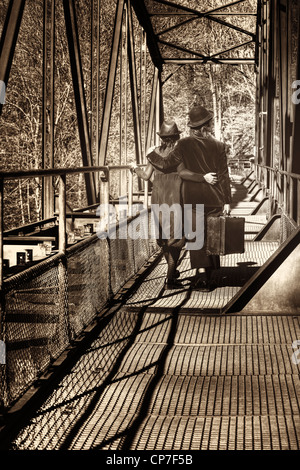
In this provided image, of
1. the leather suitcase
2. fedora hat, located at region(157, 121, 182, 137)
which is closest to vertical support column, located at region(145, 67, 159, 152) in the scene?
fedora hat, located at region(157, 121, 182, 137)

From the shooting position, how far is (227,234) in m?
6.28

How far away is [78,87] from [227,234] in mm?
2345

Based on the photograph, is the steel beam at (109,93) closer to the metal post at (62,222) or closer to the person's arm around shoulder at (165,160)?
the person's arm around shoulder at (165,160)

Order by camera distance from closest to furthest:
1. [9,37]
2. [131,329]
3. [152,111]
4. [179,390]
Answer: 1. [179,390]
2. [9,37]
3. [131,329]
4. [152,111]

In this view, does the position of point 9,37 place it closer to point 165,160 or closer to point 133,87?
point 165,160

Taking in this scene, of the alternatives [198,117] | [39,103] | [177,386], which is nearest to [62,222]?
[177,386]

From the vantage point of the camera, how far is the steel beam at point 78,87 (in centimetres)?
728

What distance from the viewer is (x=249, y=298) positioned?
552cm

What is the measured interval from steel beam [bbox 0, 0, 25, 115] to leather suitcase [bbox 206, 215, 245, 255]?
2218 millimetres

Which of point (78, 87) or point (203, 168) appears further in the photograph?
point (78, 87)

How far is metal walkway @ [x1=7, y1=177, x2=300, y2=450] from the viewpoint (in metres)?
3.25

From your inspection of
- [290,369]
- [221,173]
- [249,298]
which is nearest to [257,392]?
[290,369]

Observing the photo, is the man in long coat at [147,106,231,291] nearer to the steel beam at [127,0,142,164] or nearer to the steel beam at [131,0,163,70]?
the steel beam at [127,0,142,164]

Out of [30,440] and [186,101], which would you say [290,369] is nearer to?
[30,440]
